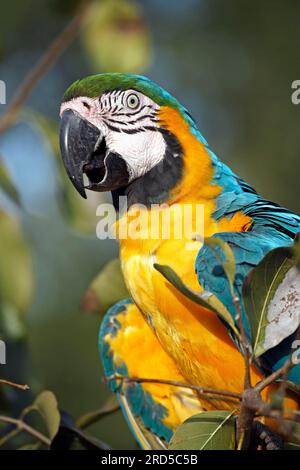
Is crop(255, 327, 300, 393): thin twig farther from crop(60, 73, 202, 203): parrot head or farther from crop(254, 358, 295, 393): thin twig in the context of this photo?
crop(60, 73, 202, 203): parrot head

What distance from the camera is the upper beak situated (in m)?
1.75

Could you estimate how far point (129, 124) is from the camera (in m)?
1.81

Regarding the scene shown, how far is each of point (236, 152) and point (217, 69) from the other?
775 mm

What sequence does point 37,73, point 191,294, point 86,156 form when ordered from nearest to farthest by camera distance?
point 191,294 → point 86,156 → point 37,73

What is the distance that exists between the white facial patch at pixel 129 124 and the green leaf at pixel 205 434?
0.68 m

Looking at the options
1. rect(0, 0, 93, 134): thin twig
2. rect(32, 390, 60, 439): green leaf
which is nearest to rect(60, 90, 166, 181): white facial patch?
rect(0, 0, 93, 134): thin twig

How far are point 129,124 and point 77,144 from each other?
0.14 m

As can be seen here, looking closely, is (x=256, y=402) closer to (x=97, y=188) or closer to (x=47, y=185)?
(x=97, y=188)

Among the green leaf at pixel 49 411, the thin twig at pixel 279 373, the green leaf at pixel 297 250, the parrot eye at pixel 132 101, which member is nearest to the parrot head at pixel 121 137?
the parrot eye at pixel 132 101

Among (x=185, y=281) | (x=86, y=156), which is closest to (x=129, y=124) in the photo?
(x=86, y=156)

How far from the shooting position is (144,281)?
1.73 metres

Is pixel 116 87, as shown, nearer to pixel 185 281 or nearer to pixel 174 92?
pixel 185 281

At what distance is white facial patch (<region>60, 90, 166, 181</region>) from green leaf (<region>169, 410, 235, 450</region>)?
680 millimetres
